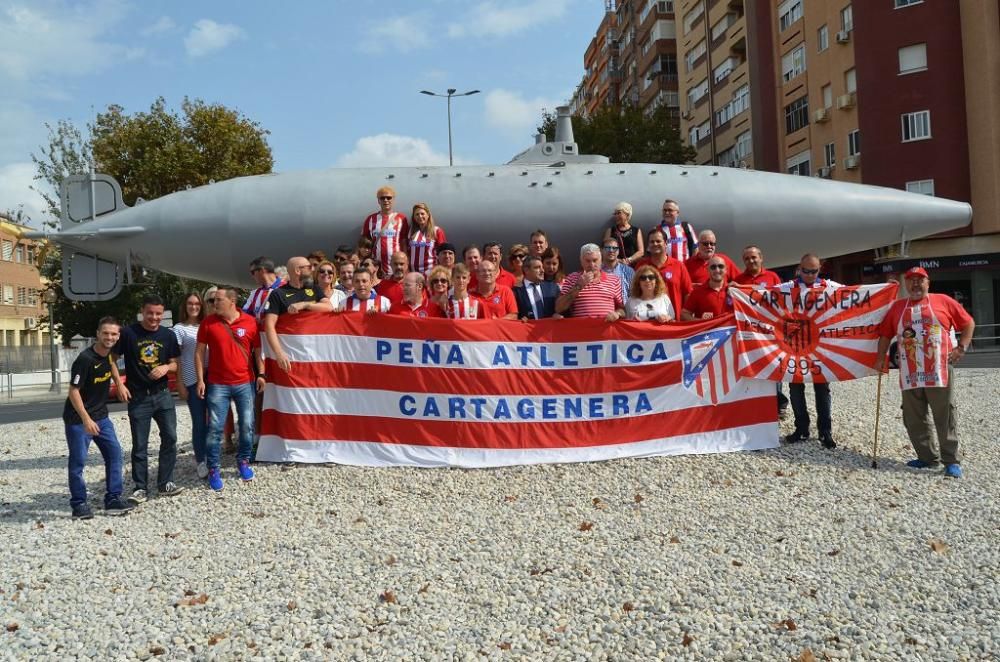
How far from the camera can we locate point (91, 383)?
20.6 feet

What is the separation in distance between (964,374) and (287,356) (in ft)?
41.8

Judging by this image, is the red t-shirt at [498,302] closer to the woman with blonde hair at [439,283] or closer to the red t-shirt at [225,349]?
the woman with blonde hair at [439,283]

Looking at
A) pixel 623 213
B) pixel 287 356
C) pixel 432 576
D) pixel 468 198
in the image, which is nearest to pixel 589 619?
pixel 432 576

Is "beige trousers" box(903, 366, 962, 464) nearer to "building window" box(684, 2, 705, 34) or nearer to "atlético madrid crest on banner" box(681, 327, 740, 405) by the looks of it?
"atlético madrid crest on banner" box(681, 327, 740, 405)

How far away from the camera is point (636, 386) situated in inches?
295

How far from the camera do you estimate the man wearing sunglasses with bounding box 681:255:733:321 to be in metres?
7.84

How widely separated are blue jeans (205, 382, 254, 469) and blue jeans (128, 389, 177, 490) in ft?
1.11

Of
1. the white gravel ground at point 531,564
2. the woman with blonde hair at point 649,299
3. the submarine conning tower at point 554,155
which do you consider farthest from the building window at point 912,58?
the woman with blonde hair at point 649,299

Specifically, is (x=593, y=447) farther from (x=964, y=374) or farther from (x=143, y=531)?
(x=964, y=374)

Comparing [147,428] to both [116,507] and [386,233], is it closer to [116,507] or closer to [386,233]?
[116,507]

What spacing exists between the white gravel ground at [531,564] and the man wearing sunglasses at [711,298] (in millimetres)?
1563

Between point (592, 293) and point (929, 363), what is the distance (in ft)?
10.4

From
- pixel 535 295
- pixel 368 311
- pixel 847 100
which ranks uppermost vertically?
pixel 847 100

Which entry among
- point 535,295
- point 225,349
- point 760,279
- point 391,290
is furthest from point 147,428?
point 760,279
